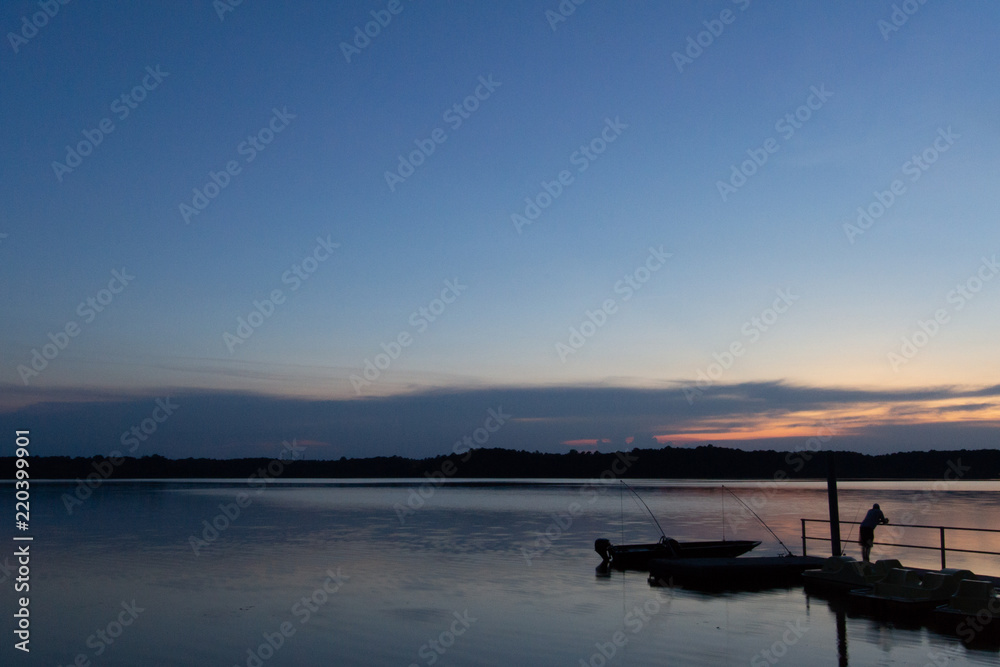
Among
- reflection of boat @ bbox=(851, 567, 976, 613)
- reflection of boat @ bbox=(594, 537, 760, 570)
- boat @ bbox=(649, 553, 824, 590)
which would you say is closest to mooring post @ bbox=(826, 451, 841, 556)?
boat @ bbox=(649, 553, 824, 590)

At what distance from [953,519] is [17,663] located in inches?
1703

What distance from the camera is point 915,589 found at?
14.8m

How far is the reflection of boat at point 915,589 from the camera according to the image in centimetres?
1465

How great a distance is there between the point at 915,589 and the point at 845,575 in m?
2.50

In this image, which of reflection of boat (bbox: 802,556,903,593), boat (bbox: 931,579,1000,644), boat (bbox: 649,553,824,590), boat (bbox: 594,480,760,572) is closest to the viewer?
boat (bbox: 931,579,1000,644)

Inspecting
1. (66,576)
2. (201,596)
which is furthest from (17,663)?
(66,576)

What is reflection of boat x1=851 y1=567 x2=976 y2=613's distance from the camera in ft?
48.1

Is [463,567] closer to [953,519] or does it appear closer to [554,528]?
[554,528]

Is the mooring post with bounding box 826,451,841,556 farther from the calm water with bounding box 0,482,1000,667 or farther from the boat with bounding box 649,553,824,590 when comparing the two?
the calm water with bounding box 0,482,1000,667

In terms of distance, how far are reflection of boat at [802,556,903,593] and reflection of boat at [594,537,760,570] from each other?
487cm

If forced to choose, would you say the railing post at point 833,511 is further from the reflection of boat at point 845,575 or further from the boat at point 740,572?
the reflection of boat at point 845,575

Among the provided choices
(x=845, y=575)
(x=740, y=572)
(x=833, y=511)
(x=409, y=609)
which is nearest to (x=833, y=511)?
(x=833, y=511)

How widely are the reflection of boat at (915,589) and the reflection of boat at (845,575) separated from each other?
33cm

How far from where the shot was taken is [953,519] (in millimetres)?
43000
